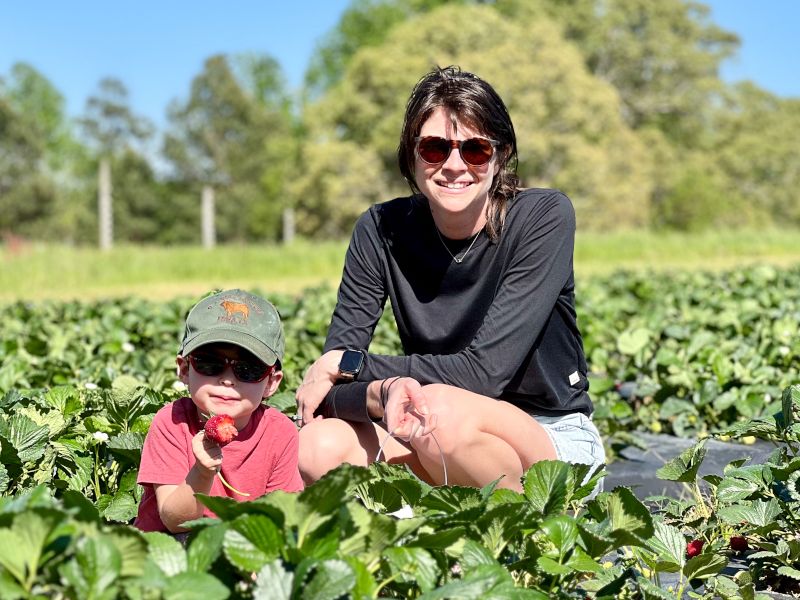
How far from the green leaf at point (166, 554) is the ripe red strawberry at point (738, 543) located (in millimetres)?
1628

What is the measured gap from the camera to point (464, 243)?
10.4 feet

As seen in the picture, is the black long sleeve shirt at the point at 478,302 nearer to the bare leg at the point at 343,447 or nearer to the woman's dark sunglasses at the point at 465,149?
the bare leg at the point at 343,447

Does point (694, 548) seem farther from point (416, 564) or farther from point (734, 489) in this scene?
point (416, 564)

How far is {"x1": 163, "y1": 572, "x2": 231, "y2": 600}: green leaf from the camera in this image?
60.7 inches


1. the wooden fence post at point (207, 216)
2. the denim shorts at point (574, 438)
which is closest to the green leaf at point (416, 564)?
the denim shorts at point (574, 438)

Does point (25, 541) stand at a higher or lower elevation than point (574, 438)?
higher

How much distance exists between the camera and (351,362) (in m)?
3.04

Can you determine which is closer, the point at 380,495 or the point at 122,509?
the point at 380,495

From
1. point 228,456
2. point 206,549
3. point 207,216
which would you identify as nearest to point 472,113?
point 228,456

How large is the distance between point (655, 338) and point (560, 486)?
374cm

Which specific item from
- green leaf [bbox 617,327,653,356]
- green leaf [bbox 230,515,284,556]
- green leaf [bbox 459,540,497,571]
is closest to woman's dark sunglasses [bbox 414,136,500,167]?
green leaf [bbox 459,540,497,571]

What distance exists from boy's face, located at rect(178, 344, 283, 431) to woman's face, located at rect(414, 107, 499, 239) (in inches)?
38.5

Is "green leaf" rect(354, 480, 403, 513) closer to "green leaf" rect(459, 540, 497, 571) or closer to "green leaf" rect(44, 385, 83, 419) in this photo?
"green leaf" rect(459, 540, 497, 571)

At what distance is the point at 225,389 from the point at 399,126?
104ft
